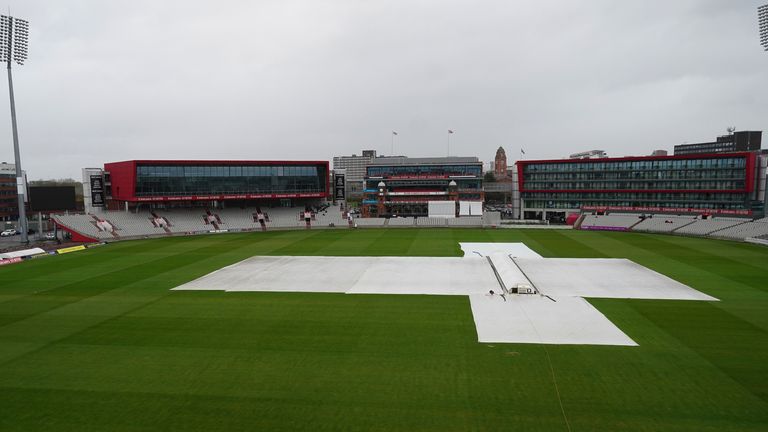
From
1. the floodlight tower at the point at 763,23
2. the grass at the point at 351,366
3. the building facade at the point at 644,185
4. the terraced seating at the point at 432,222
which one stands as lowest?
the grass at the point at 351,366

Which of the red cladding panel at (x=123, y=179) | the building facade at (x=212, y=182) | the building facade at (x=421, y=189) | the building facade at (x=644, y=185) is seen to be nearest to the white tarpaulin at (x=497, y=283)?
Result: the building facade at (x=212, y=182)

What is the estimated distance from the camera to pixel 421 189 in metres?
91.1

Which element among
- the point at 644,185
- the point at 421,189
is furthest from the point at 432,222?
the point at 644,185

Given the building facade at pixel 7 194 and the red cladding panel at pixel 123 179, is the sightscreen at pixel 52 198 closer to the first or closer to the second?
the red cladding panel at pixel 123 179

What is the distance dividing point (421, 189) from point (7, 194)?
291 feet

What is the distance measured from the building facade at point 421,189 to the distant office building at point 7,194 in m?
75.4

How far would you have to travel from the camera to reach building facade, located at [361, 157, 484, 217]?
89688mm

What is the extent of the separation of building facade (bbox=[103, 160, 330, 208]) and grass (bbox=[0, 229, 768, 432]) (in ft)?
122

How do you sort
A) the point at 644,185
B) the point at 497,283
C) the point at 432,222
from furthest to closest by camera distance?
1. the point at 644,185
2. the point at 432,222
3. the point at 497,283

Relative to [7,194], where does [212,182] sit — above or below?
above

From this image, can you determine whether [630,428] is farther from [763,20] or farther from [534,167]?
[534,167]

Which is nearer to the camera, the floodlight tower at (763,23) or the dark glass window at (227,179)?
the floodlight tower at (763,23)

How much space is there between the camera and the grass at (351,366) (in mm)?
12360

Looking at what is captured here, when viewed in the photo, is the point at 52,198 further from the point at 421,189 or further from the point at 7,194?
the point at 421,189
